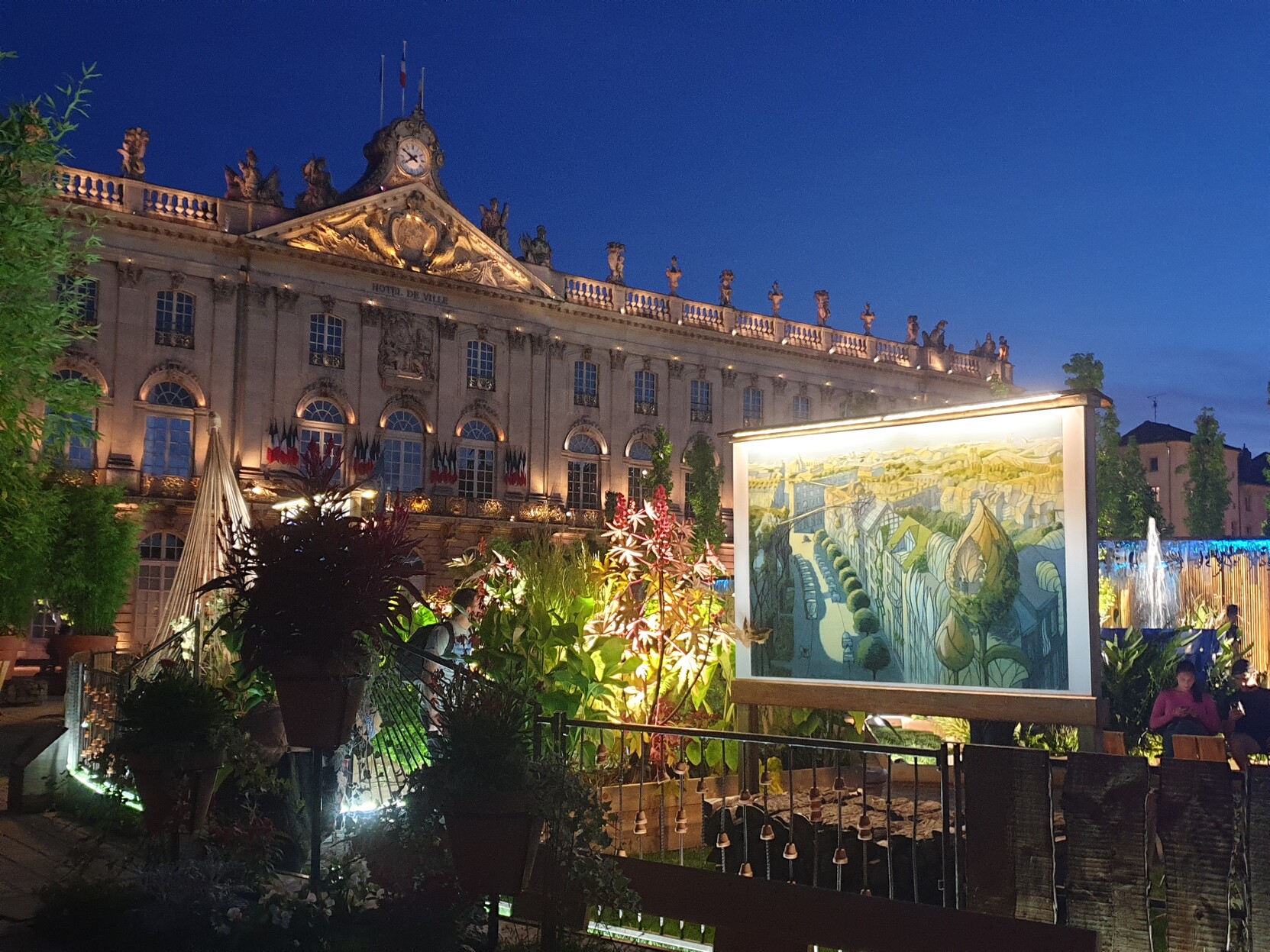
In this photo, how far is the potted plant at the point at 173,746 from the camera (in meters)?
6.52

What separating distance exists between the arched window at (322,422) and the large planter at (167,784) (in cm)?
3025

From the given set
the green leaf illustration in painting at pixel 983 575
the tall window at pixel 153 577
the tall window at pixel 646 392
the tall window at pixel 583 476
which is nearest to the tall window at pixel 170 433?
the tall window at pixel 153 577

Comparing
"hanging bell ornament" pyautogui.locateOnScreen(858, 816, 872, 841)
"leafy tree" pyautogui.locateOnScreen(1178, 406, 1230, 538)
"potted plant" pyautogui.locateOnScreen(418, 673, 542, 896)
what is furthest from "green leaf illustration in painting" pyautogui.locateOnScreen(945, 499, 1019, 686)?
"leafy tree" pyautogui.locateOnScreen(1178, 406, 1230, 538)

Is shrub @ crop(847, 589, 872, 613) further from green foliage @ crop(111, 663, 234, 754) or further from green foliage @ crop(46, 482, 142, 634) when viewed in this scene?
green foliage @ crop(46, 482, 142, 634)

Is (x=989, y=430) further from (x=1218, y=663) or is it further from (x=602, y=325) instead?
(x=602, y=325)

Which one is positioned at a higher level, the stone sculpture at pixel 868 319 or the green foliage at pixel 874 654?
the stone sculpture at pixel 868 319

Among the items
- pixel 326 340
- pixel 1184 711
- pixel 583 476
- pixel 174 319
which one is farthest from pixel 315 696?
pixel 583 476

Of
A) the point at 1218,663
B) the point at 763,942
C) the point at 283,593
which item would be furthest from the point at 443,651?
the point at 1218,663

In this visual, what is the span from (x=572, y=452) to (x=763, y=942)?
37.5 metres

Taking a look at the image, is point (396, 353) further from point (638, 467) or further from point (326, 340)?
point (638, 467)

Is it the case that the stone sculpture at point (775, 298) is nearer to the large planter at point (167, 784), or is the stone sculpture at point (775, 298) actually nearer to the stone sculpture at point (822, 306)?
the stone sculpture at point (822, 306)

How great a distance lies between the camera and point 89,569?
2359 centimetres

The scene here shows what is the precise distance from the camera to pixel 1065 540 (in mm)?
6801

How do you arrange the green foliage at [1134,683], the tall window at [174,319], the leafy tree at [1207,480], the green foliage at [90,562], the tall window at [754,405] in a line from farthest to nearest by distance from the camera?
the leafy tree at [1207,480] < the tall window at [754,405] < the tall window at [174,319] < the green foliage at [90,562] < the green foliage at [1134,683]
